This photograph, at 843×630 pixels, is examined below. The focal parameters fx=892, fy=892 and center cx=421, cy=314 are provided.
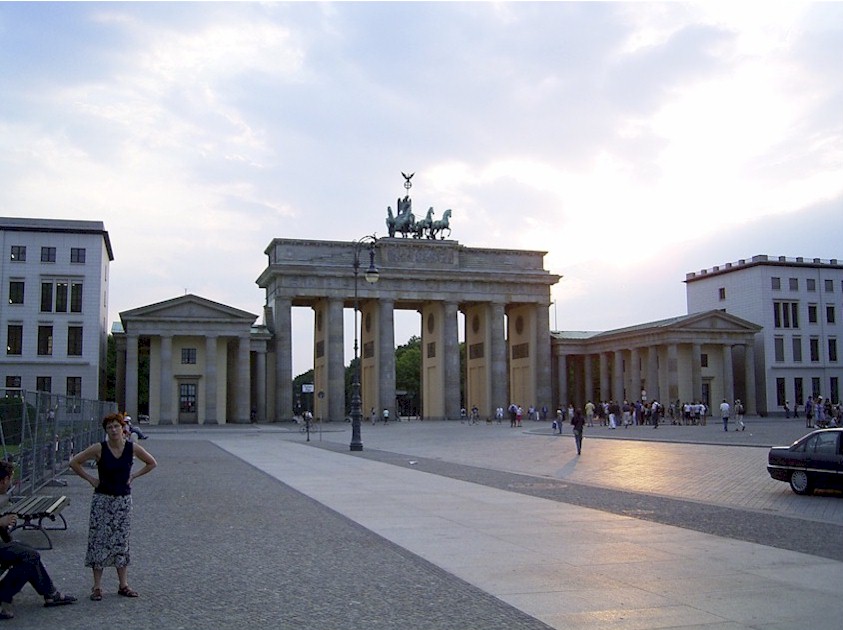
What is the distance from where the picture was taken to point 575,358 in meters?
108

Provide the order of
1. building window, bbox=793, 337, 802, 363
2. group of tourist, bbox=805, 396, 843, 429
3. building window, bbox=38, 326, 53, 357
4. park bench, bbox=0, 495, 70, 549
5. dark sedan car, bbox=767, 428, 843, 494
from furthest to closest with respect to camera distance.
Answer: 1. building window, bbox=793, 337, 802, 363
2. building window, bbox=38, 326, 53, 357
3. group of tourist, bbox=805, 396, 843, 429
4. dark sedan car, bbox=767, 428, 843, 494
5. park bench, bbox=0, 495, 70, 549

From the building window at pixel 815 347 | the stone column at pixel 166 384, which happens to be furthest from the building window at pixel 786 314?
the stone column at pixel 166 384

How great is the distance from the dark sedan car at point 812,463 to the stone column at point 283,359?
67450mm

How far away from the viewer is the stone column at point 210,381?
78625 millimetres

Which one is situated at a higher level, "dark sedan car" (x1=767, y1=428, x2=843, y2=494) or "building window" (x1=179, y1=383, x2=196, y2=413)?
"building window" (x1=179, y1=383, x2=196, y2=413)

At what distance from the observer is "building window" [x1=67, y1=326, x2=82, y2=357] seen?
7788 centimetres

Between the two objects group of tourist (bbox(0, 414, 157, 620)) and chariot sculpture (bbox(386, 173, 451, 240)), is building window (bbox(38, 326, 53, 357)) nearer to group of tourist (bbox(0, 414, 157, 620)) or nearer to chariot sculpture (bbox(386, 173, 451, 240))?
chariot sculpture (bbox(386, 173, 451, 240))

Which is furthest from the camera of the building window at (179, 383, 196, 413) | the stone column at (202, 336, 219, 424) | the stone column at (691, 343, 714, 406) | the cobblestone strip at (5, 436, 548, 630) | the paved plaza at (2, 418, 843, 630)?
the stone column at (691, 343, 714, 406)

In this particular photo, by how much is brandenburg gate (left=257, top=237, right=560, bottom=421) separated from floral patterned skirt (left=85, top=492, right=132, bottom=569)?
72.1 metres

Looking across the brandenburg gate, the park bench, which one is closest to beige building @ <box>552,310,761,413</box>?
the brandenburg gate

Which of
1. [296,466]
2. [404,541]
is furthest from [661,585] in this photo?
[296,466]

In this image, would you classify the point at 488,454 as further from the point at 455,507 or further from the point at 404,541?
the point at 404,541

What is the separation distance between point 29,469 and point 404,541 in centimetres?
848

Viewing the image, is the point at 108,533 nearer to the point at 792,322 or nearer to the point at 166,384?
the point at 166,384
